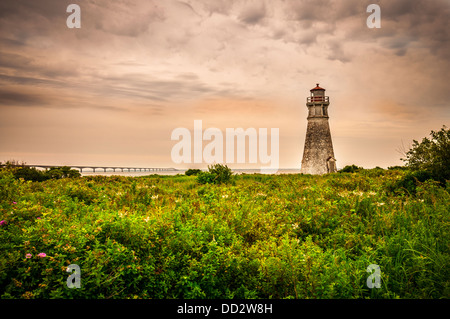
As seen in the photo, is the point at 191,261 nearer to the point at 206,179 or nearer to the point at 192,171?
the point at 206,179

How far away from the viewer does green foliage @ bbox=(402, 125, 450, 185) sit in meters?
11.0

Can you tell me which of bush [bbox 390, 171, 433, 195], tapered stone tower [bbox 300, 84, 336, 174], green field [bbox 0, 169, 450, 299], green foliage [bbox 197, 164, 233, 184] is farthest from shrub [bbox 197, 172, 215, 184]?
tapered stone tower [bbox 300, 84, 336, 174]

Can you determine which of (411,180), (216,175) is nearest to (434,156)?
(411,180)

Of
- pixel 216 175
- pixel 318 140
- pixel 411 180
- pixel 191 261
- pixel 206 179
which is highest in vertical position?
pixel 318 140

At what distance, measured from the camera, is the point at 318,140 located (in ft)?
138

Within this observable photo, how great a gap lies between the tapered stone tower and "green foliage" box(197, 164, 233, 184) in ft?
91.2

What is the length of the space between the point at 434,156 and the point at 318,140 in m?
31.3

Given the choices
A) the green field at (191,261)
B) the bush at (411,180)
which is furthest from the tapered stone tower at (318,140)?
the green field at (191,261)

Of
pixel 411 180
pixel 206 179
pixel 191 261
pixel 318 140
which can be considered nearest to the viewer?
pixel 191 261

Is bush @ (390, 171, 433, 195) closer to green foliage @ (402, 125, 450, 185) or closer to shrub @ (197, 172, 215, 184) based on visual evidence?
green foliage @ (402, 125, 450, 185)

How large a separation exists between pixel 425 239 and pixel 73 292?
18.2ft

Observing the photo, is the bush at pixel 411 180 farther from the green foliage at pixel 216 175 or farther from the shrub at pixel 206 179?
the shrub at pixel 206 179

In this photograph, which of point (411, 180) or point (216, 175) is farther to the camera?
point (216, 175)
